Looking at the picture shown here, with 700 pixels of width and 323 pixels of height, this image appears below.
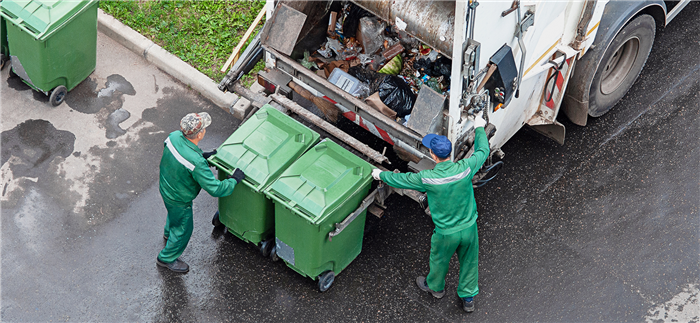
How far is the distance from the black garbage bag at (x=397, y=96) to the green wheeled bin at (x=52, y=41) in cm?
264

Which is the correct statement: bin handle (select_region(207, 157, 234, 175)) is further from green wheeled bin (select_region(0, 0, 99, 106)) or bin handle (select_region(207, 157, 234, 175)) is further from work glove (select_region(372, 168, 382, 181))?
green wheeled bin (select_region(0, 0, 99, 106))

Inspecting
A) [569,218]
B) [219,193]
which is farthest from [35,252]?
[569,218]

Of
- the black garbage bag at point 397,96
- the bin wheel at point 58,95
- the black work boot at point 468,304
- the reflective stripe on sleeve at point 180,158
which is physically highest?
the black garbage bag at point 397,96

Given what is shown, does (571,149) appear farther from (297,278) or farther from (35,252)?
(35,252)

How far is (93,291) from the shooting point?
5160mm

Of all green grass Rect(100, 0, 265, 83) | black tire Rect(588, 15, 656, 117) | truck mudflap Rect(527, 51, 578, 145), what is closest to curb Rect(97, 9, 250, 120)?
green grass Rect(100, 0, 265, 83)

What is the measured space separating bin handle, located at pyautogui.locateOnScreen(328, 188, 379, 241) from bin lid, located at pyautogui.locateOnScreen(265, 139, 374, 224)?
0.42 feet

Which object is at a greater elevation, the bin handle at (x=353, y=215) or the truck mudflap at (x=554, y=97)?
the truck mudflap at (x=554, y=97)

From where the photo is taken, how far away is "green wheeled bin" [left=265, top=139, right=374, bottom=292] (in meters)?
4.67

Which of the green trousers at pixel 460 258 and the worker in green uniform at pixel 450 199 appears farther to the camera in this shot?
the green trousers at pixel 460 258

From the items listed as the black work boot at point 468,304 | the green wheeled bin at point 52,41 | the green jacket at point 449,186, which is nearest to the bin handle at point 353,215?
the green jacket at point 449,186

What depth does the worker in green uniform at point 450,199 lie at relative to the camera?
456cm

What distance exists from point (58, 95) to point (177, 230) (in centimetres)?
211

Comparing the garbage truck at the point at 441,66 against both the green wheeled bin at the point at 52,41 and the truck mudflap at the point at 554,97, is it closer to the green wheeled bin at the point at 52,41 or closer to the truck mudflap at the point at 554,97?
the truck mudflap at the point at 554,97
